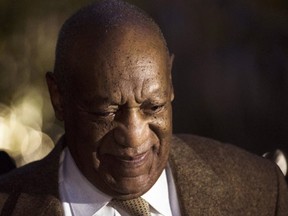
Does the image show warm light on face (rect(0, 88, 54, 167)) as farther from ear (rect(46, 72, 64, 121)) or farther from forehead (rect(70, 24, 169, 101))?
forehead (rect(70, 24, 169, 101))

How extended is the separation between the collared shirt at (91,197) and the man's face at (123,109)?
0.24 feet

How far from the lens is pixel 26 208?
1.93 m

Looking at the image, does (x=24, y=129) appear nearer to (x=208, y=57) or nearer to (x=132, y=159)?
(x=208, y=57)

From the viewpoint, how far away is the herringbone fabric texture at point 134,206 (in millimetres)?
1900

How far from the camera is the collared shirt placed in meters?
1.92

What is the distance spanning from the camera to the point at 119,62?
5.70ft

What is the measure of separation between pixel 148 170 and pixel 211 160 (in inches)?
11.3

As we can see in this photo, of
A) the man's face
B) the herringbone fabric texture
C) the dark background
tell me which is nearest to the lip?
the man's face

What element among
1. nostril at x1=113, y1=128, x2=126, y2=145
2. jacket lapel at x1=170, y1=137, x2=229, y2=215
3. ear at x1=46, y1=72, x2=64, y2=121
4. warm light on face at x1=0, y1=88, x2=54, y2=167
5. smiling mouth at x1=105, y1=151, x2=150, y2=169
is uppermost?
ear at x1=46, y1=72, x2=64, y2=121

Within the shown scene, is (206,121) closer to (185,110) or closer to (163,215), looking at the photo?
(185,110)

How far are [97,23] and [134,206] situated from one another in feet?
1.31

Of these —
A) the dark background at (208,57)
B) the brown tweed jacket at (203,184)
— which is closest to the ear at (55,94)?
the brown tweed jacket at (203,184)

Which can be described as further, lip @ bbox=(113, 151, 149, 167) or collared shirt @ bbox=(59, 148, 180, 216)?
collared shirt @ bbox=(59, 148, 180, 216)

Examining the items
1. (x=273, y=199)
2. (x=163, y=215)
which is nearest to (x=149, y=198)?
(x=163, y=215)
